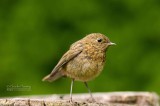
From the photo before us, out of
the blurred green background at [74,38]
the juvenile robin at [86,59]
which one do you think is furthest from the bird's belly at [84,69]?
the blurred green background at [74,38]

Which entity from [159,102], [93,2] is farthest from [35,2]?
[159,102]

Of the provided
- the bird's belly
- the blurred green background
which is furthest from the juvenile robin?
the blurred green background

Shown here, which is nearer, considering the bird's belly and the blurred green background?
the bird's belly

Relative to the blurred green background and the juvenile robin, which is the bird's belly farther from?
the blurred green background

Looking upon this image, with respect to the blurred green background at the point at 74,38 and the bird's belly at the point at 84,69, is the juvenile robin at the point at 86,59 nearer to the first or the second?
the bird's belly at the point at 84,69

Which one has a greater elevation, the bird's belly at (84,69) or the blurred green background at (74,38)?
the blurred green background at (74,38)

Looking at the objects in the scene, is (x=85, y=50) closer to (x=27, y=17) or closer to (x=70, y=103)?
(x=70, y=103)

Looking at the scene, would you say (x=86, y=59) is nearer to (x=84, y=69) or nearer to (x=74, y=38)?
(x=84, y=69)
